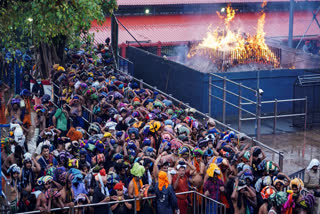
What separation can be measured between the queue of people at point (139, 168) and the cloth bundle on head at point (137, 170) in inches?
0.6

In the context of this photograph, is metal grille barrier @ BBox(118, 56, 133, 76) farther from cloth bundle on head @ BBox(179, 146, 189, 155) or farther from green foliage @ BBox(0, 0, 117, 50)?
cloth bundle on head @ BBox(179, 146, 189, 155)

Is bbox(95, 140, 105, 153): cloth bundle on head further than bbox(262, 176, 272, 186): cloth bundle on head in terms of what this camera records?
Yes

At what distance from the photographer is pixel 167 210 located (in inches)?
403

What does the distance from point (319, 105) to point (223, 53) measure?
3801mm

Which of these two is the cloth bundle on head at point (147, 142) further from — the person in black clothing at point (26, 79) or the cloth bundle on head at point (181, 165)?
the person in black clothing at point (26, 79)

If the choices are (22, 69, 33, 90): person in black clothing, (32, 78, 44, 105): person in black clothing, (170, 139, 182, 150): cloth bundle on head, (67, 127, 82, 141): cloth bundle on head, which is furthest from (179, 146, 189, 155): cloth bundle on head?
(22, 69, 33, 90): person in black clothing

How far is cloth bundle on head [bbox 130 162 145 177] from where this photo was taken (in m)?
10.5

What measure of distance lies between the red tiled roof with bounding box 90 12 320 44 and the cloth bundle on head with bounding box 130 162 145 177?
15.2m

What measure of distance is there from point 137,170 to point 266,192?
7.40 ft

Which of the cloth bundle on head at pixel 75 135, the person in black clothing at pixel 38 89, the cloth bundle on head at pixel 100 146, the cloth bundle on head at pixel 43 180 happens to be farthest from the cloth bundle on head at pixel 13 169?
the person in black clothing at pixel 38 89

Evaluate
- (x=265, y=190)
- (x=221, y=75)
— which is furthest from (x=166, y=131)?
(x=221, y=75)

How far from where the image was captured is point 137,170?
415 inches

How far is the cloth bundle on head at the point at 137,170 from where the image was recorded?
10.5 m

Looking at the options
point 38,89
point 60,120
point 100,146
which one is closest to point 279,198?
point 100,146
